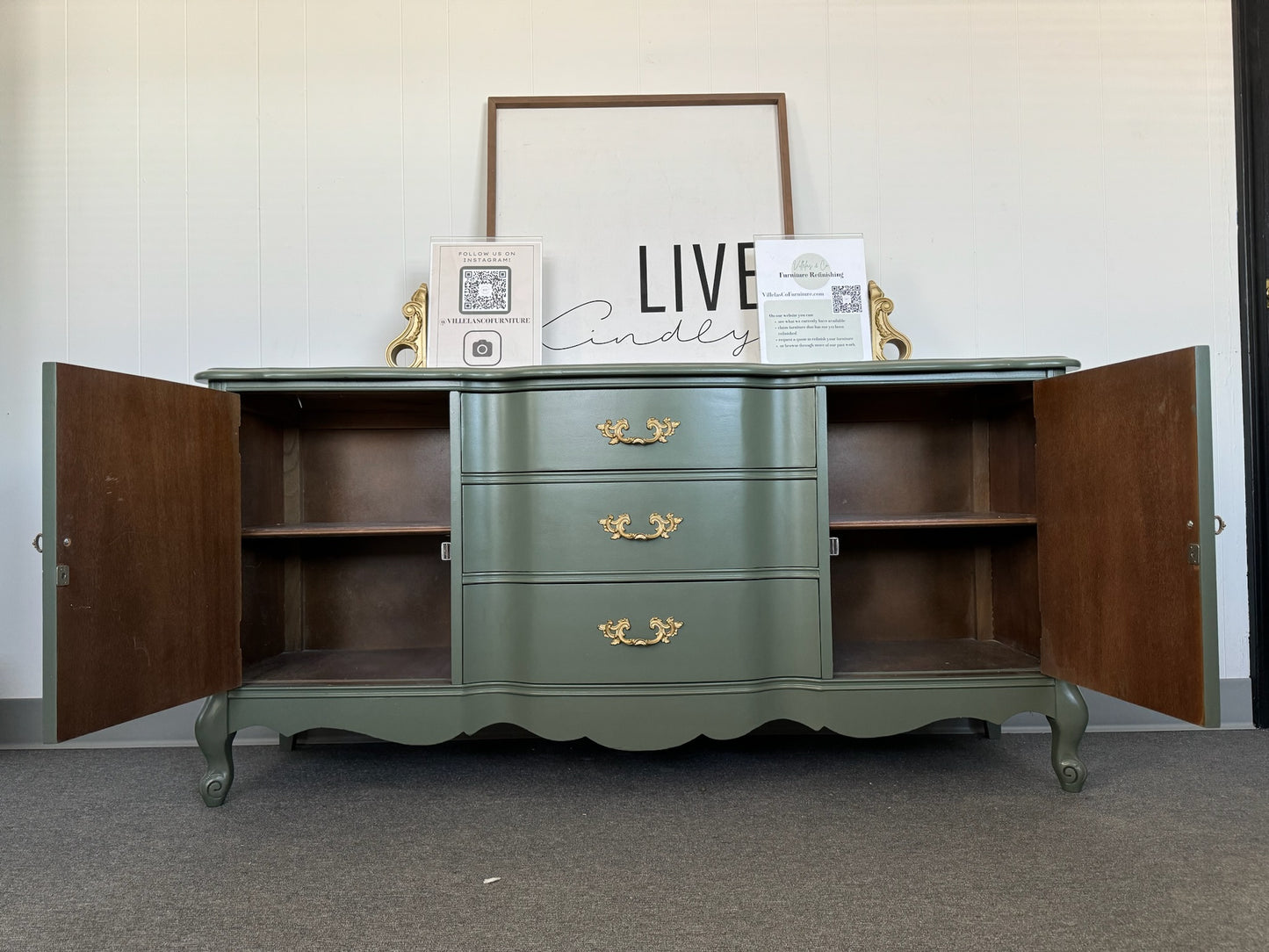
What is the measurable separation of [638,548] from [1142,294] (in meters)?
1.76

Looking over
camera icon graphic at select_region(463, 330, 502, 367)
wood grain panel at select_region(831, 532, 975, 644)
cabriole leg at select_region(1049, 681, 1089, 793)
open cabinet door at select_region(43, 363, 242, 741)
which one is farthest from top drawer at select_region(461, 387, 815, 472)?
cabriole leg at select_region(1049, 681, 1089, 793)

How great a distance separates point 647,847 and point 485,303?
142cm

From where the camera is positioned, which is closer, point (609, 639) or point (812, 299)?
point (609, 639)

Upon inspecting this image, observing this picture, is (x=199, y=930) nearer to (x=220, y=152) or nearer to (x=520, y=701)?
(x=520, y=701)

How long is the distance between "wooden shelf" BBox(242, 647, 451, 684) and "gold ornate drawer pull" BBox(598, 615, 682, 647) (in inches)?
15.3

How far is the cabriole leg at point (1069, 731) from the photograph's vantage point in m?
1.65

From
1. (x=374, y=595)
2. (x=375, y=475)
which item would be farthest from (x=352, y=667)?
(x=375, y=475)

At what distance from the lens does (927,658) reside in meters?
1.85

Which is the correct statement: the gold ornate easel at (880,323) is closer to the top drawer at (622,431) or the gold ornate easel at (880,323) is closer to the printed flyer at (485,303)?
the top drawer at (622,431)

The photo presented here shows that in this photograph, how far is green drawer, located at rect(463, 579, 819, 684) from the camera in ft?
5.33

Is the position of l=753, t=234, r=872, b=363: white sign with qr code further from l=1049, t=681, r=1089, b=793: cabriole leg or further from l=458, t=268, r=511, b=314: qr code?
l=1049, t=681, r=1089, b=793: cabriole leg

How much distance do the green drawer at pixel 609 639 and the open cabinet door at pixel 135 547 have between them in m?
0.56

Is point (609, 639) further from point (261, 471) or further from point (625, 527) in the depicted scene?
point (261, 471)

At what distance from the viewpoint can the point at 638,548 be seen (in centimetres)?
164
